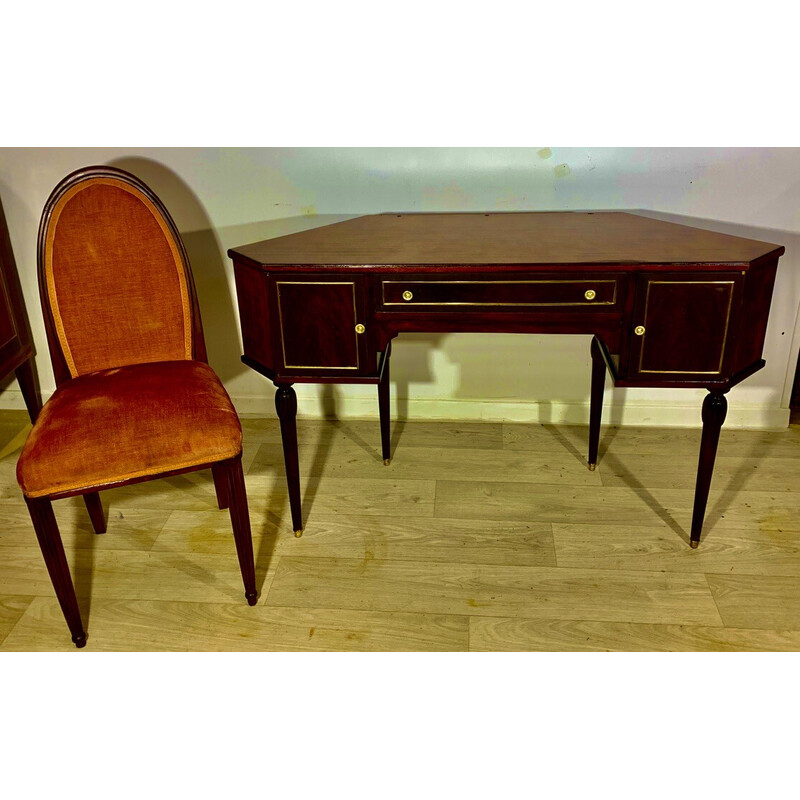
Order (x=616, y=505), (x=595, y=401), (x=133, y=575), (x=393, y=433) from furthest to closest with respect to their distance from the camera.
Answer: (x=393, y=433) → (x=595, y=401) → (x=616, y=505) → (x=133, y=575)

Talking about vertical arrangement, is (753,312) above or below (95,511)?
above

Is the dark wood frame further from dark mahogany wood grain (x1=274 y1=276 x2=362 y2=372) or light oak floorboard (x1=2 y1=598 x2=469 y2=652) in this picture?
dark mahogany wood grain (x1=274 y1=276 x2=362 y2=372)

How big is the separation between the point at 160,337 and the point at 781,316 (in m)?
1.94

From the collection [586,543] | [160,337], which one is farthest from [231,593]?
[586,543]

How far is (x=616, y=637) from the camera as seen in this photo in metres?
1.66

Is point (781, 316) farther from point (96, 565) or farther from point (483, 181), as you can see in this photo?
point (96, 565)

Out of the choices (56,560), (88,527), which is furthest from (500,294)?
(88,527)

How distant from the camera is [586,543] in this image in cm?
197

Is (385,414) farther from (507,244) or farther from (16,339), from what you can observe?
(16,339)

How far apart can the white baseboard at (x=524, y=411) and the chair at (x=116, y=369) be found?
0.78 metres

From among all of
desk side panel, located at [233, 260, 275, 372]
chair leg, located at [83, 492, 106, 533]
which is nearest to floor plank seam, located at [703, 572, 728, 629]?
desk side panel, located at [233, 260, 275, 372]

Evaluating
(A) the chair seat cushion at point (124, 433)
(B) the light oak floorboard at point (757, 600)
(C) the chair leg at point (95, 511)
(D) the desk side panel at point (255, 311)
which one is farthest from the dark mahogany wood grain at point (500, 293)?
(C) the chair leg at point (95, 511)

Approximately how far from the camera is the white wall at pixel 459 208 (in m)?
2.23

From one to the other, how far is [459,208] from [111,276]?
1075mm
